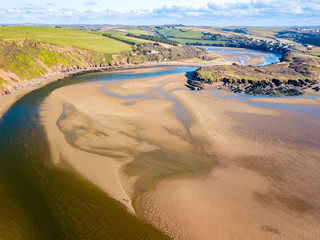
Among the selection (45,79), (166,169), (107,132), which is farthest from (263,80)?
(45,79)

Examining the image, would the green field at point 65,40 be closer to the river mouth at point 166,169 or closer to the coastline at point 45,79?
the coastline at point 45,79

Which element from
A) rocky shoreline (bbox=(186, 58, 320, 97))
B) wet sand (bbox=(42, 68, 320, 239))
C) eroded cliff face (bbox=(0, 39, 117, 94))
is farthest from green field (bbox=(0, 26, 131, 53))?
wet sand (bbox=(42, 68, 320, 239))

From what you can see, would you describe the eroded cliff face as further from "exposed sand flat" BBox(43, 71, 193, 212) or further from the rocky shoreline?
the rocky shoreline

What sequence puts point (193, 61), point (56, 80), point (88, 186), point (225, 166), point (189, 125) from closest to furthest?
point (88, 186)
point (225, 166)
point (189, 125)
point (56, 80)
point (193, 61)

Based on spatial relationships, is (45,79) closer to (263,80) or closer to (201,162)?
(201,162)

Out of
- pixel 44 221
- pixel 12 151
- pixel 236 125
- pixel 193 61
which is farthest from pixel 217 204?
pixel 193 61

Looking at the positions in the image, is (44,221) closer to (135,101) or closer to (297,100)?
(135,101)

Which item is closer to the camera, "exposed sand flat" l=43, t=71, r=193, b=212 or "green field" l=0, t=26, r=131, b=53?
"exposed sand flat" l=43, t=71, r=193, b=212
